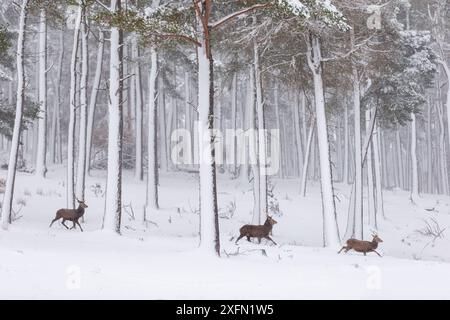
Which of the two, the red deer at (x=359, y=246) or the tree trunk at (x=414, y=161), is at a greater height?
the tree trunk at (x=414, y=161)

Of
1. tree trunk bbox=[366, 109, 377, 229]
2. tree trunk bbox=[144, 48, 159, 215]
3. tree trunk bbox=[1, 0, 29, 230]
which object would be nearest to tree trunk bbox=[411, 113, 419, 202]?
tree trunk bbox=[366, 109, 377, 229]

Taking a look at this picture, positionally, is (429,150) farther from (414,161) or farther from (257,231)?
(257,231)

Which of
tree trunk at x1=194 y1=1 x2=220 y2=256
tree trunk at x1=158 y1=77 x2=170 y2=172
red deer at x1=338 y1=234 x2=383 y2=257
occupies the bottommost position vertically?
red deer at x1=338 y1=234 x2=383 y2=257

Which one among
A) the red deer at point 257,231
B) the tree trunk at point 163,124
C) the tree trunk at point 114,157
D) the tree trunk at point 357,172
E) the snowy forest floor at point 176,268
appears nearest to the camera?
the snowy forest floor at point 176,268

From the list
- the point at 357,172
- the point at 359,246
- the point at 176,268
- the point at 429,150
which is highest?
the point at 429,150

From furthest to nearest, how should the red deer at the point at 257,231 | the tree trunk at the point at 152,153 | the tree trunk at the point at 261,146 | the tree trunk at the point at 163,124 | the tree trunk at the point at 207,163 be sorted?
the tree trunk at the point at 163,124 < the tree trunk at the point at 152,153 < the tree trunk at the point at 261,146 < the red deer at the point at 257,231 < the tree trunk at the point at 207,163

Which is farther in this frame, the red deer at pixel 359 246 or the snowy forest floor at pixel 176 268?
the red deer at pixel 359 246

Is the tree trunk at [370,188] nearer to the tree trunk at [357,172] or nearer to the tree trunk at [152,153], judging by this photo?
the tree trunk at [357,172]

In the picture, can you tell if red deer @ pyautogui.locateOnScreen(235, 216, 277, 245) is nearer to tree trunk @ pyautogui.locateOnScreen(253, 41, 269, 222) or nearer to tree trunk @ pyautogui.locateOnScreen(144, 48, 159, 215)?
tree trunk @ pyautogui.locateOnScreen(253, 41, 269, 222)

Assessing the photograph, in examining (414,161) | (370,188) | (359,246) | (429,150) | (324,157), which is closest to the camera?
(359,246)

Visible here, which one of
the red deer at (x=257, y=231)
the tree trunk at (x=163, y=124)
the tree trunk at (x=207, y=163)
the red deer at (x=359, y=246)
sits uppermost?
the tree trunk at (x=163, y=124)

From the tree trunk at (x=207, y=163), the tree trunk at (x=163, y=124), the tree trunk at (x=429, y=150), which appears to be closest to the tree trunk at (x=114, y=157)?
the tree trunk at (x=207, y=163)

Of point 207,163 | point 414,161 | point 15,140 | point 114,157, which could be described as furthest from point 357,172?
point 414,161
